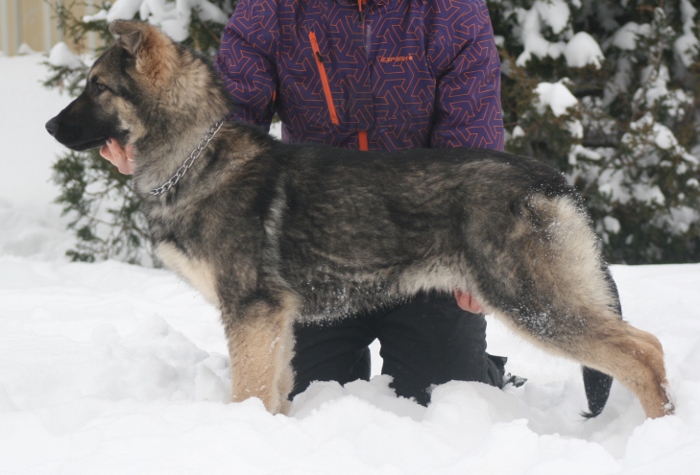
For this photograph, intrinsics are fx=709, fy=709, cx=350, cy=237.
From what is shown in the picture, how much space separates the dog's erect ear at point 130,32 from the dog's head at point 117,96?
55 mm

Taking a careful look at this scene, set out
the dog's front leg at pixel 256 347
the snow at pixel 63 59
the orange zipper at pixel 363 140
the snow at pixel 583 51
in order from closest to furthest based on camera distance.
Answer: the dog's front leg at pixel 256 347 < the orange zipper at pixel 363 140 < the snow at pixel 583 51 < the snow at pixel 63 59

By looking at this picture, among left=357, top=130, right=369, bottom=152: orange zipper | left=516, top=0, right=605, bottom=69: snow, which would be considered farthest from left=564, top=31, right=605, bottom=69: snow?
left=357, top=130, right=369, bottom=152: orange zipper

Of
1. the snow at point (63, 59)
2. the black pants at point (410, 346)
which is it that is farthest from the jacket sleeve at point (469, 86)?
the snow at point (63, 59)

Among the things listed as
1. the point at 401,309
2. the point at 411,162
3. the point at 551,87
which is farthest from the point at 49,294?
the point at 551,87

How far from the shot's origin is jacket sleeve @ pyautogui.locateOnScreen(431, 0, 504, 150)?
3391 millimetres

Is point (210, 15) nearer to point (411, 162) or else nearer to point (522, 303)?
point (411, 162)

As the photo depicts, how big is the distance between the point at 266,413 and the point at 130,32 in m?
1.63

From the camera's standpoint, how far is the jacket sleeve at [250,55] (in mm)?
3445

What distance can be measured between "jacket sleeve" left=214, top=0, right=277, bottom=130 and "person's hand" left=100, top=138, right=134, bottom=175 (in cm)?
53

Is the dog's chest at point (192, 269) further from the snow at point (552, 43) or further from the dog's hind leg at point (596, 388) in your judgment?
the snow at point (552, 43)

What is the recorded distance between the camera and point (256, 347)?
2.93 m

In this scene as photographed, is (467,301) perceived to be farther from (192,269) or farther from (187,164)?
(187,164)

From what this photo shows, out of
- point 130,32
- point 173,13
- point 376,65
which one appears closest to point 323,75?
point 376,65

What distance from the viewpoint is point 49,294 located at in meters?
5.35
